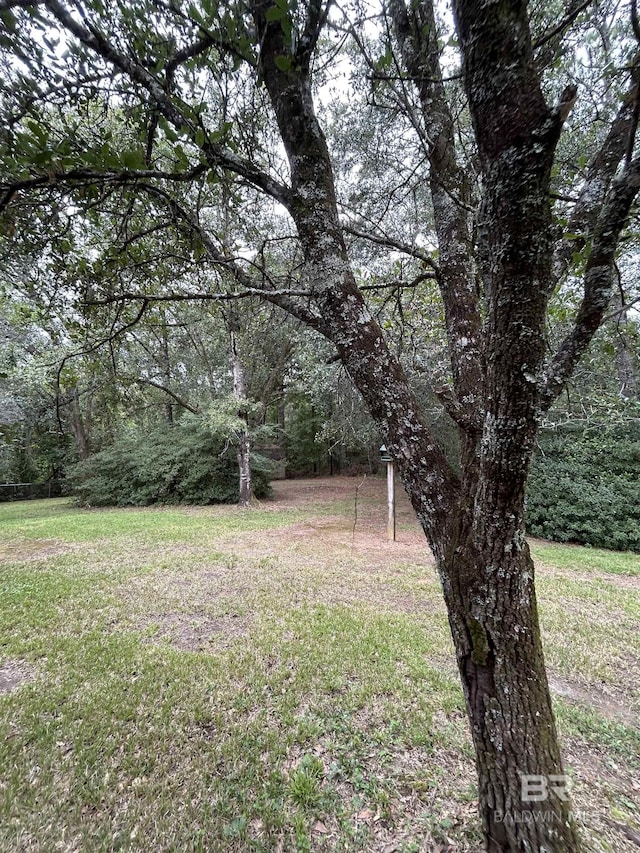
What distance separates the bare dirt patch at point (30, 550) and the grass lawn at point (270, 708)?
0.70m

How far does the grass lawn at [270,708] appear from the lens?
5.52 ft

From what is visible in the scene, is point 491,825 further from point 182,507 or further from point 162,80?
point 182,507

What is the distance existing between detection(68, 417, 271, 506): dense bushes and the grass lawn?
19.4 ft

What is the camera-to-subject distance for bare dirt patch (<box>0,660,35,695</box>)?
8.75ft

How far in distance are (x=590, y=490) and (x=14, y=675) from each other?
845cm

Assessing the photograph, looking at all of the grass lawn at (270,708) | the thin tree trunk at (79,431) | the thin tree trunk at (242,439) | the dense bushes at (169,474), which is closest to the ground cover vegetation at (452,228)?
the grass lawn at (270,708)

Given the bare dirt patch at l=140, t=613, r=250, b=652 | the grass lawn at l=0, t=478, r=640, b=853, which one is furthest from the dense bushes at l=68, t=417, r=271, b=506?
the bare dirt patch at l=140, t=613, r=250, b=652

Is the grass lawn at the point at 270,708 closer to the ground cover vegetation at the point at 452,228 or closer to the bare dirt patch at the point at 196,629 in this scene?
the bare dirt patch at the point at 196,629

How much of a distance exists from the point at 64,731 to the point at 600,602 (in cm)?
532

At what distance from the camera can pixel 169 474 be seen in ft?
36.3

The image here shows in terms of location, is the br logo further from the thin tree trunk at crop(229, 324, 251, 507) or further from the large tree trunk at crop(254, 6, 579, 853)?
the thin tree trunk at crop(229, 324, 251, 507)

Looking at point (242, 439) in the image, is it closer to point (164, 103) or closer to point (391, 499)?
point (391, 499)

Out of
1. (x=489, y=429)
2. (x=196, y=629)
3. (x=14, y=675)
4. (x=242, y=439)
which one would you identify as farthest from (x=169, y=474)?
(x=489, y=429)

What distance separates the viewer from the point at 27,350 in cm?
997
